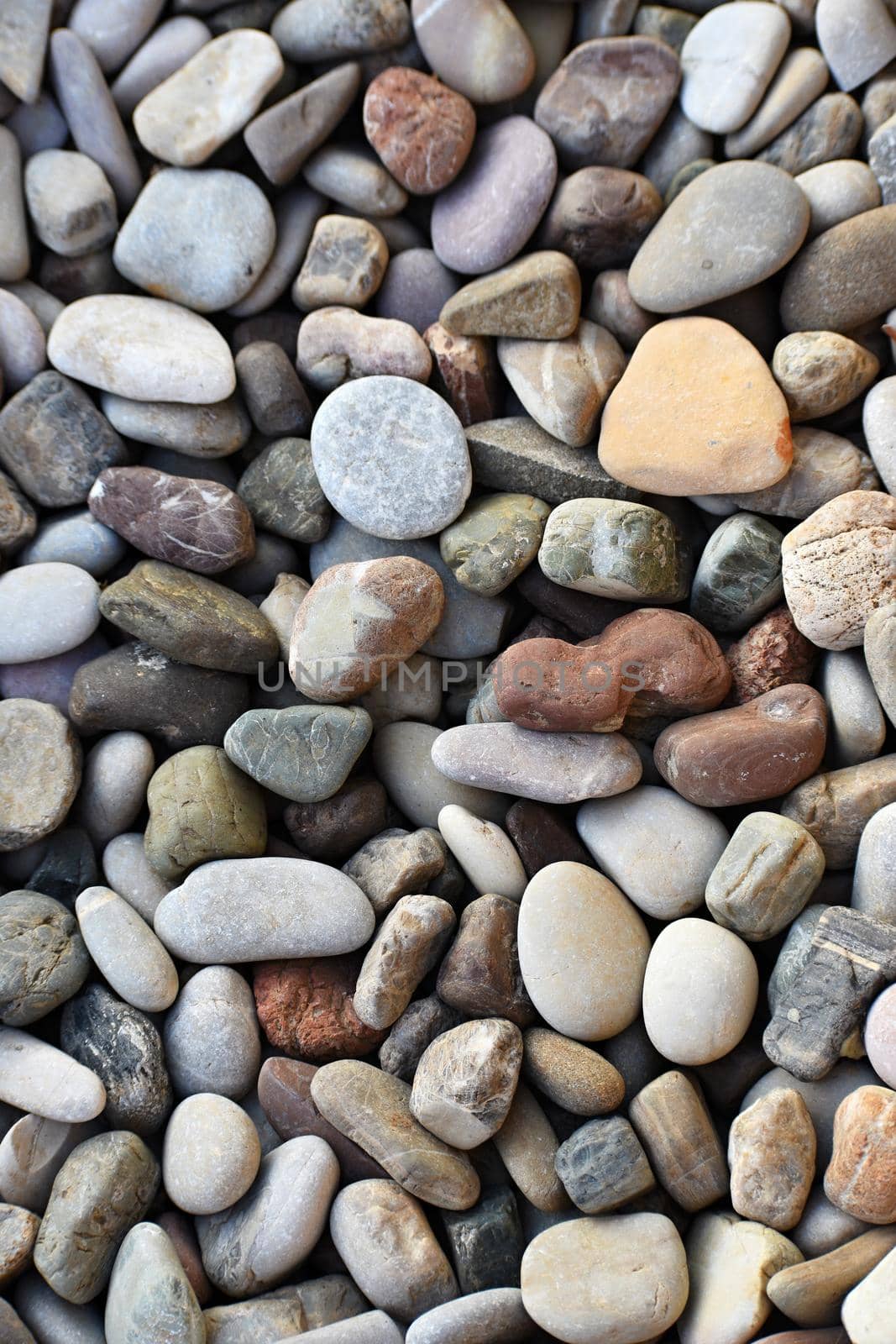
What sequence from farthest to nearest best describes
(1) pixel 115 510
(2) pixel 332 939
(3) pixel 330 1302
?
(1) pixel 115 510 → (2) pixel 332 939 → (3) pixel 330 1302

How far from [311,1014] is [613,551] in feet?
2.41

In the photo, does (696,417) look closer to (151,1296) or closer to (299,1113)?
(299,1113)

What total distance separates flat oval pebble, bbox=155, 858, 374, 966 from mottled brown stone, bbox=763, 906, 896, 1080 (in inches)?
21.3

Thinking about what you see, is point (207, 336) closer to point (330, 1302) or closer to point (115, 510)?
point (115, 510)

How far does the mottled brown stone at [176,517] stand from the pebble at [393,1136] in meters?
0.72

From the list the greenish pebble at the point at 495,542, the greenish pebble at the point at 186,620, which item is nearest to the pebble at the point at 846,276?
the greenish pebble at the point at 495,542

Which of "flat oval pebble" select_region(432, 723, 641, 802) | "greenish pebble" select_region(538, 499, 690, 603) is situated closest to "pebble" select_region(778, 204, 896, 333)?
"greenish pebble" select_region(538, 499, 690, 603)

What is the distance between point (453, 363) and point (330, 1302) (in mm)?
1251

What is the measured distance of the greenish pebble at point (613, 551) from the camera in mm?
1354

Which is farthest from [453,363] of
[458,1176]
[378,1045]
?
[458,1176]

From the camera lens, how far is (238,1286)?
1215 millimetres

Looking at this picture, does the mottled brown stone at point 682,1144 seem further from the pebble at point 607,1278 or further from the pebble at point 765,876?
the pebble at point 765,876

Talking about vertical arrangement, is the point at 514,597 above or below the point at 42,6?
below

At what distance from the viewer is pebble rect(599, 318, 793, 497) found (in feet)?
4.46
